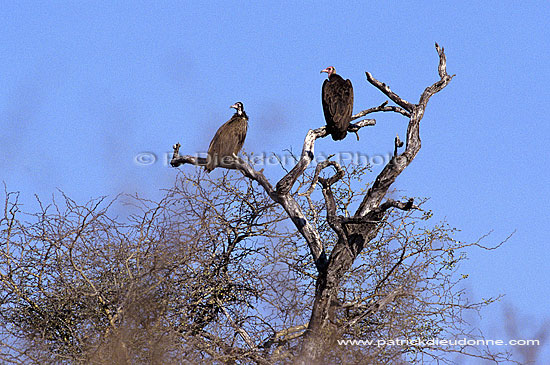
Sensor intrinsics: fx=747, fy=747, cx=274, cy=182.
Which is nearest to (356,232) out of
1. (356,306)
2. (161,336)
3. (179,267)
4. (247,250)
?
(356,306)

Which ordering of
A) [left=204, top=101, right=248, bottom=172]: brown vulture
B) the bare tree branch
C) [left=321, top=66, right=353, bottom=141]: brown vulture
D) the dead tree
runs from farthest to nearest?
[left=204, top=101, right=248, bottom=172]: brown vulture < [left=321, top=66, right=353, bottom=141]: brown vulture < the bare tree branch < the dead tree

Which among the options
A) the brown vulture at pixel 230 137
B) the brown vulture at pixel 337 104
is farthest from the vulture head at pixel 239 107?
the brown vulture at pixel 337 104

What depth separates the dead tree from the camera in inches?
330

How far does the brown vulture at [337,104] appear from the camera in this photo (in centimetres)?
925

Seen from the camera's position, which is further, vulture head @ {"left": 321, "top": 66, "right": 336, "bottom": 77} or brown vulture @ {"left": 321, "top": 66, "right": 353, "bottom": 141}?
vulture head @ {"left": 321, "top": 66, "right": 336, "bottom": 77}

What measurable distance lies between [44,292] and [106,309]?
2.73 ft

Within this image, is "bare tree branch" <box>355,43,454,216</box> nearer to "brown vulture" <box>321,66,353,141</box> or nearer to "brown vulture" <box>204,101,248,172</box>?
"brown vulture" <box>321,66,353,141</box>

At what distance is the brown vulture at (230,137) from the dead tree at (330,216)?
611 millimetres

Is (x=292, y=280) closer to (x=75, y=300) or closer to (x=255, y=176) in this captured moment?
(x=255, y=176)

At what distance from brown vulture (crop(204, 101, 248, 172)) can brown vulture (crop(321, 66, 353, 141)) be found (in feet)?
3.98

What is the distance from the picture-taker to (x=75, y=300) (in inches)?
321

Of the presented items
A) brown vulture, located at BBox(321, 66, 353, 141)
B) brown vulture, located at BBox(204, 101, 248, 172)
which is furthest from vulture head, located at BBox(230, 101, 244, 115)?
brown vulture, located at BBox(321, 66, 353, 141)

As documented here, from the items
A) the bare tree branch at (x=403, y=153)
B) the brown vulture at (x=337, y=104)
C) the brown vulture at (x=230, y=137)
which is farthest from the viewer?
the brown vulture at (x=230, y=137)

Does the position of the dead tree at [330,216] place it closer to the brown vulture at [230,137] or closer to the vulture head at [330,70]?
the brown vulture at [230,137]
